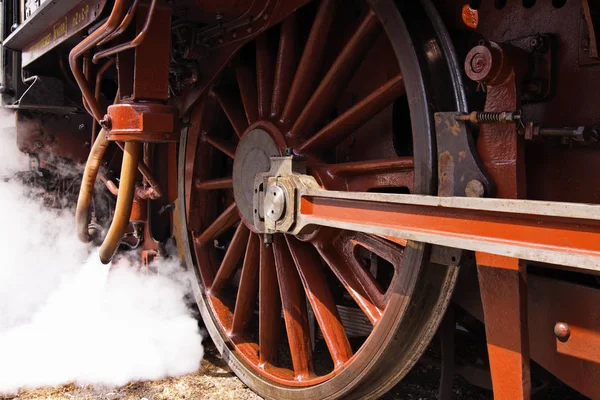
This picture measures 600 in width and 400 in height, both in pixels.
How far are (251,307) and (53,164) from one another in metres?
1.96

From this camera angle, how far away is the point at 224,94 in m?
2.66

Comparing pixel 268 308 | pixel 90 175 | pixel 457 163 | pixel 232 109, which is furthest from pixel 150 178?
pixel 457 163

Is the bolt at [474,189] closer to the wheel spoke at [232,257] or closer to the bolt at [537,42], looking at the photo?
the bolt at [537,42]

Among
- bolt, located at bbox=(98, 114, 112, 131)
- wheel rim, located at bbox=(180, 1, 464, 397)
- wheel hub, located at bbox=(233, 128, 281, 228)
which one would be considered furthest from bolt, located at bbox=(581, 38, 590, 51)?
bolt, located at bbox=(98, 114, 112, 131)

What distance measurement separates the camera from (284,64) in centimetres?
221

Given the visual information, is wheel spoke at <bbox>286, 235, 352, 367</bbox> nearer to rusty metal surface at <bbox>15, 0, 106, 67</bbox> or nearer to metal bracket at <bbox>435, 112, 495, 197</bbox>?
metal bracket at <bbox>435, 112, 495, 197</bbox>

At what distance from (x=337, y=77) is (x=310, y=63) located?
0.47 feet

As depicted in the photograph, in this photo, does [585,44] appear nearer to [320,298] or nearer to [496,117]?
[496,117]

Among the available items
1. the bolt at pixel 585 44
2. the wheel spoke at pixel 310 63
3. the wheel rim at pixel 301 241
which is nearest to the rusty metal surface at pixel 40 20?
the wheel rim at pixel 301 241

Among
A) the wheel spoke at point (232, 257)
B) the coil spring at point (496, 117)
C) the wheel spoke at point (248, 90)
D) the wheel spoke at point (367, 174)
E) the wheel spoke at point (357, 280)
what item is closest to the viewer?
the coil spring at point (496, 117)

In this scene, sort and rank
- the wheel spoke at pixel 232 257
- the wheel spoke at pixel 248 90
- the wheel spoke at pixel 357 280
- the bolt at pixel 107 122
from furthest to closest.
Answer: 1. the wheel spoke at pixel 232 257
2. the wheel spoke at pixel 248 90
3. the bolt at pixel 107 122
4. the wheel spoke at pixel 357 280

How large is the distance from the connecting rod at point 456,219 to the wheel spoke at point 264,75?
46 centimetres

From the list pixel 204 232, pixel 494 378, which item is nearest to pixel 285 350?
pixel 204 232

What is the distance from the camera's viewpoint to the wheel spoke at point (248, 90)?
7.95 ft
